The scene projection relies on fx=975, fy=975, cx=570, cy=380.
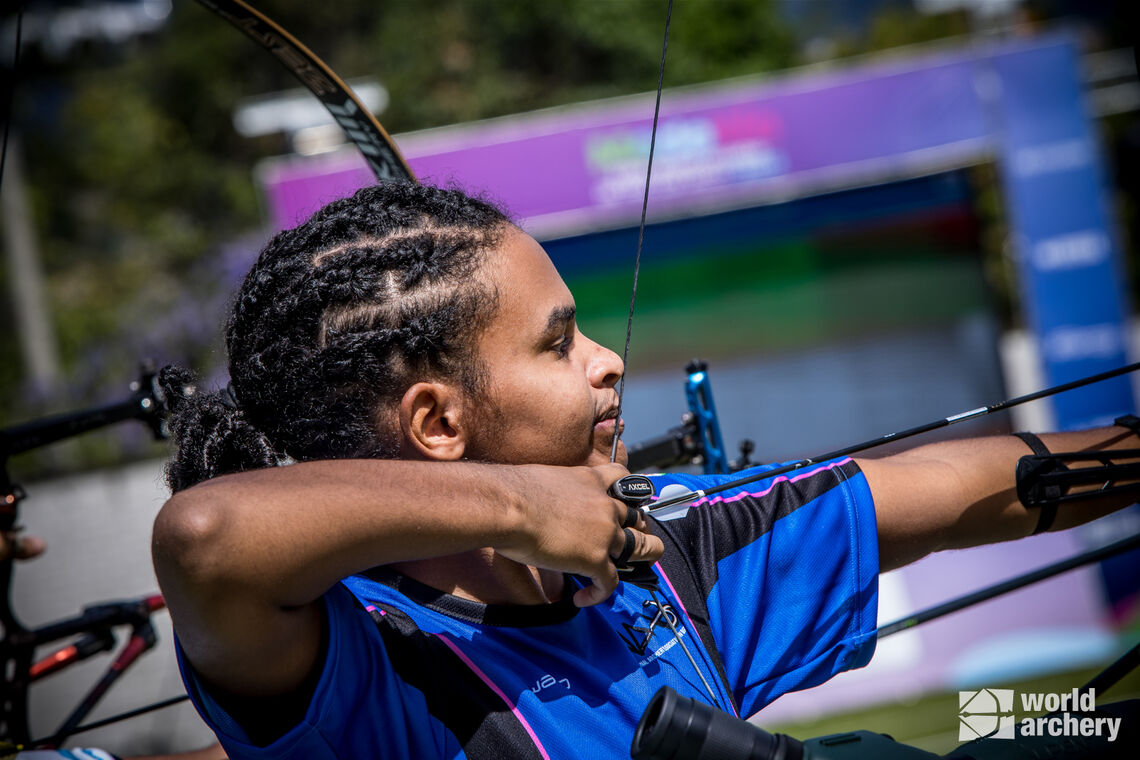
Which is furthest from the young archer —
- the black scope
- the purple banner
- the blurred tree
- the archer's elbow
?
the blurred tree

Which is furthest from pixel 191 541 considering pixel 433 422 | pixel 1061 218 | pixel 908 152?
pixel 1061 218

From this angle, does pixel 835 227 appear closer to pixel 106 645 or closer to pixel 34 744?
pixel 106 645

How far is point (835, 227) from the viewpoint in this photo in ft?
21.1

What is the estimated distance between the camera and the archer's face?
3.85 feet

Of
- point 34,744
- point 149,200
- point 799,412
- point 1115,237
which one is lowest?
point 34,744

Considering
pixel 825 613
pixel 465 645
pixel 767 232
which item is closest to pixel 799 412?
pixel 767 232

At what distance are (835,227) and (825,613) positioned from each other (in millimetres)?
5378

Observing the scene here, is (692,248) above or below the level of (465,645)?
above

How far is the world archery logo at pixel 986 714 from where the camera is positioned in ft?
3.55

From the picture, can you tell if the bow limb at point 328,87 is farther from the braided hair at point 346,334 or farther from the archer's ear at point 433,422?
the archer's ear at point 433,422

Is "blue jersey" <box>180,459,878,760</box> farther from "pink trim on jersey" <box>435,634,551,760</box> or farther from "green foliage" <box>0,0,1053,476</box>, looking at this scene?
"green foliage" <box>0,0,1053,476</box>

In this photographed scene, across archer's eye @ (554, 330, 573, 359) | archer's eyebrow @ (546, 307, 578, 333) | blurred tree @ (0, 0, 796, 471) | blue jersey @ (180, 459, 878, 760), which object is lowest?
blue jersey @ (180, 459, 878, 760)

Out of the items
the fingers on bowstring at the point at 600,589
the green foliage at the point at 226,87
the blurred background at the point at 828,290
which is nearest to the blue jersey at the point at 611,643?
the fingers on bowstring at the point at 600,589

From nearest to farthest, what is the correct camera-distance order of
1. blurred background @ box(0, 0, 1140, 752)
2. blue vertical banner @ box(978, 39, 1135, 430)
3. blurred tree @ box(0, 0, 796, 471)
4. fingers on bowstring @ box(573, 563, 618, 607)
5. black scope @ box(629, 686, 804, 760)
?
black scope @ box(629, 686, 804, 760)
fingers on bowstring @ box(573, 563, 618, 607)
blurred background @ box(0, 0, 1140, 752)
blue vertical banner @ box(978, 39, 1135, 430)
blurred tree @ box(0, 0, 796, 471)
